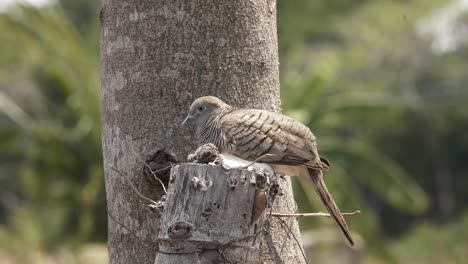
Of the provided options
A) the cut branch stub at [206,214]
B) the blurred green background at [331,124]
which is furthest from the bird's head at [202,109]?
the blurred green background at [331,124]

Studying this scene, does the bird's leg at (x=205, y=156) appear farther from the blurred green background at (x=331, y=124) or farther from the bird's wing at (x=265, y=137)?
the blurred green background at (x=331, y=124)

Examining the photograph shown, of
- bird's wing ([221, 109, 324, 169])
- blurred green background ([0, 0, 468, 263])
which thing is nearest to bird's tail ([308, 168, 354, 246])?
bird's wing ([221, 109, 324, 169])

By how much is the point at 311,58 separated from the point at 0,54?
36.9ft

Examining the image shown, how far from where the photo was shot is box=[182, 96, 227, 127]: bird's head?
3559 mm

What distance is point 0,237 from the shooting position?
46.4 ft

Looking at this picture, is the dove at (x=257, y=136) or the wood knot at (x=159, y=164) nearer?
the wood knot at (x=159, y=164)

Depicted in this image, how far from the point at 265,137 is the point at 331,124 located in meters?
11.4

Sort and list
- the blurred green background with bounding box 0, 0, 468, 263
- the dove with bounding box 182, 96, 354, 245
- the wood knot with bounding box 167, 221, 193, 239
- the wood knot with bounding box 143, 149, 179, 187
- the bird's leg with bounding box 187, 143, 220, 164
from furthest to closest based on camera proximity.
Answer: the blurred green background with bounding box 0, 0, 468, 263 → the dove with bounding box 182, 96, 354, 245 → the wood knot with bounding box 143, 149, 179, 187 → the bird's leg with bounding box 187, 143, 220, 164 → the wood knot with bounding box 167, 221, 193, 239

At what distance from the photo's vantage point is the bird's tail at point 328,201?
3891mm

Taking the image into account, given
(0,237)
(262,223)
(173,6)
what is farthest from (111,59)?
(0,237)

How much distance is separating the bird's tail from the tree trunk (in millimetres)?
284

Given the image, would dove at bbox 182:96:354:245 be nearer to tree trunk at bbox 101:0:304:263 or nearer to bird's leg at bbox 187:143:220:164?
tree trunk at bbox 101:0:304:263

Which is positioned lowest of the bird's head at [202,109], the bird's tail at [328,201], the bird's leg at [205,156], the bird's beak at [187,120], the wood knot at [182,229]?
the bird's tail at [328,201]

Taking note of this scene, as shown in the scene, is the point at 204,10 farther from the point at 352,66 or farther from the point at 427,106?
the point at 352,66
